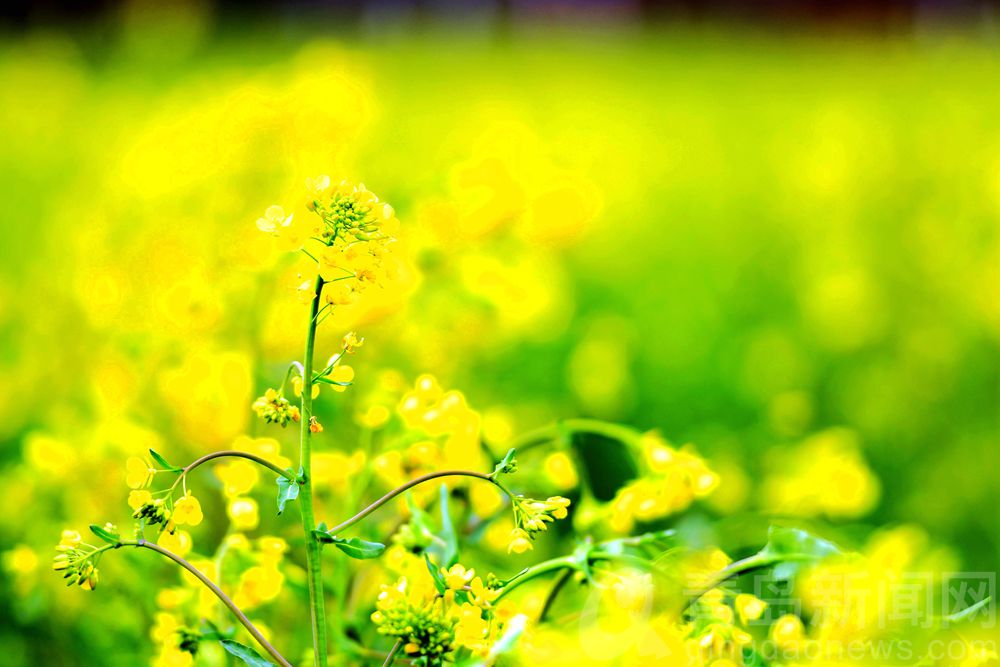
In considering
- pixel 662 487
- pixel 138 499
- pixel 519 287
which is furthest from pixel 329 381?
pixel 519 287

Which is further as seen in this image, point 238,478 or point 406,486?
point 238,478

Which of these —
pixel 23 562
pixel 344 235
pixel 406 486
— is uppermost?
pixel 344 235

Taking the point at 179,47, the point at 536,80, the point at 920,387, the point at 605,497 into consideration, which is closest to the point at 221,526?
the point at 605,497

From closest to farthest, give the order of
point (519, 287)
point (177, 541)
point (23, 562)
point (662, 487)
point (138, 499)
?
point (138, 499) → point (177, 541) → point (662, 487) → point (23, 562) → point (519, 287)

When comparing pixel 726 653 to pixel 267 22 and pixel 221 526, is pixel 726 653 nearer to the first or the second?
pixel 221 526

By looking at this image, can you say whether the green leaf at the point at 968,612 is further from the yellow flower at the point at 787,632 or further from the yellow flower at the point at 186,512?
the yellow flower at the point at 186,512

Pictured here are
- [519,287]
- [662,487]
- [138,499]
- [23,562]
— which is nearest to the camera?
[138,499]

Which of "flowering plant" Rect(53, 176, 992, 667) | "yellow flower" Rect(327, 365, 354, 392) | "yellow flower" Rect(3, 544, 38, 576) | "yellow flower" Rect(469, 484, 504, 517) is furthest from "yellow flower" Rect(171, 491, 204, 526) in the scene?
"yellow flower" Rect(3, 544, 38, 576)

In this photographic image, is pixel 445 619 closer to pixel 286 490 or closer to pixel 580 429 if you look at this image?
pixel 286 490
